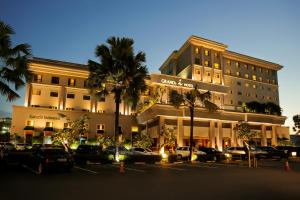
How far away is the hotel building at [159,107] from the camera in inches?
1812

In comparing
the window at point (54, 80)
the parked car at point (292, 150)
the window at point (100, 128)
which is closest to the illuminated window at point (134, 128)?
the window at point (100, 128)

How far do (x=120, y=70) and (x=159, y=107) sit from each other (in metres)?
17.1

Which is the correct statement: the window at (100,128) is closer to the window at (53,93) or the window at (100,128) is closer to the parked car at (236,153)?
the window at (53,93)

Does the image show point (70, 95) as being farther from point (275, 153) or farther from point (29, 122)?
point (275, 153)

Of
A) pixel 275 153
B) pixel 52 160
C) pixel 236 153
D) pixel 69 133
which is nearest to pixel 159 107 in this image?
pixel 236 153

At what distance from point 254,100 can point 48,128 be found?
4972cm

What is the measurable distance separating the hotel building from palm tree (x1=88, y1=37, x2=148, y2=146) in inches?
600

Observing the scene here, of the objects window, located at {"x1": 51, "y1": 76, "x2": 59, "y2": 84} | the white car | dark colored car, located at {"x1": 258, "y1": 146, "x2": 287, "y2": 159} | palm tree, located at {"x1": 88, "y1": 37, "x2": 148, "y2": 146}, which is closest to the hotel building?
window, located at {"x1": 51, "y1": 76, "x2": 59, "y2": 84}

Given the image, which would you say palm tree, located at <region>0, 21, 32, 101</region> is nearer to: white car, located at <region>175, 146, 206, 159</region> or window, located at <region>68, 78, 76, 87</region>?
white car, located at <region>175, 146, 206, 159</region>

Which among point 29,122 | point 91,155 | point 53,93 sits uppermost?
point 53,93

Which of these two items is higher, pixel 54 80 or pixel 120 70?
pixel 54 80

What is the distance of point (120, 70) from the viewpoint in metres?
25.8

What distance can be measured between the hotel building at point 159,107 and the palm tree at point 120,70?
15252 mm

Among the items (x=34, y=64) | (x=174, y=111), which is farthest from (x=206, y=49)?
(x=34, y=64)
